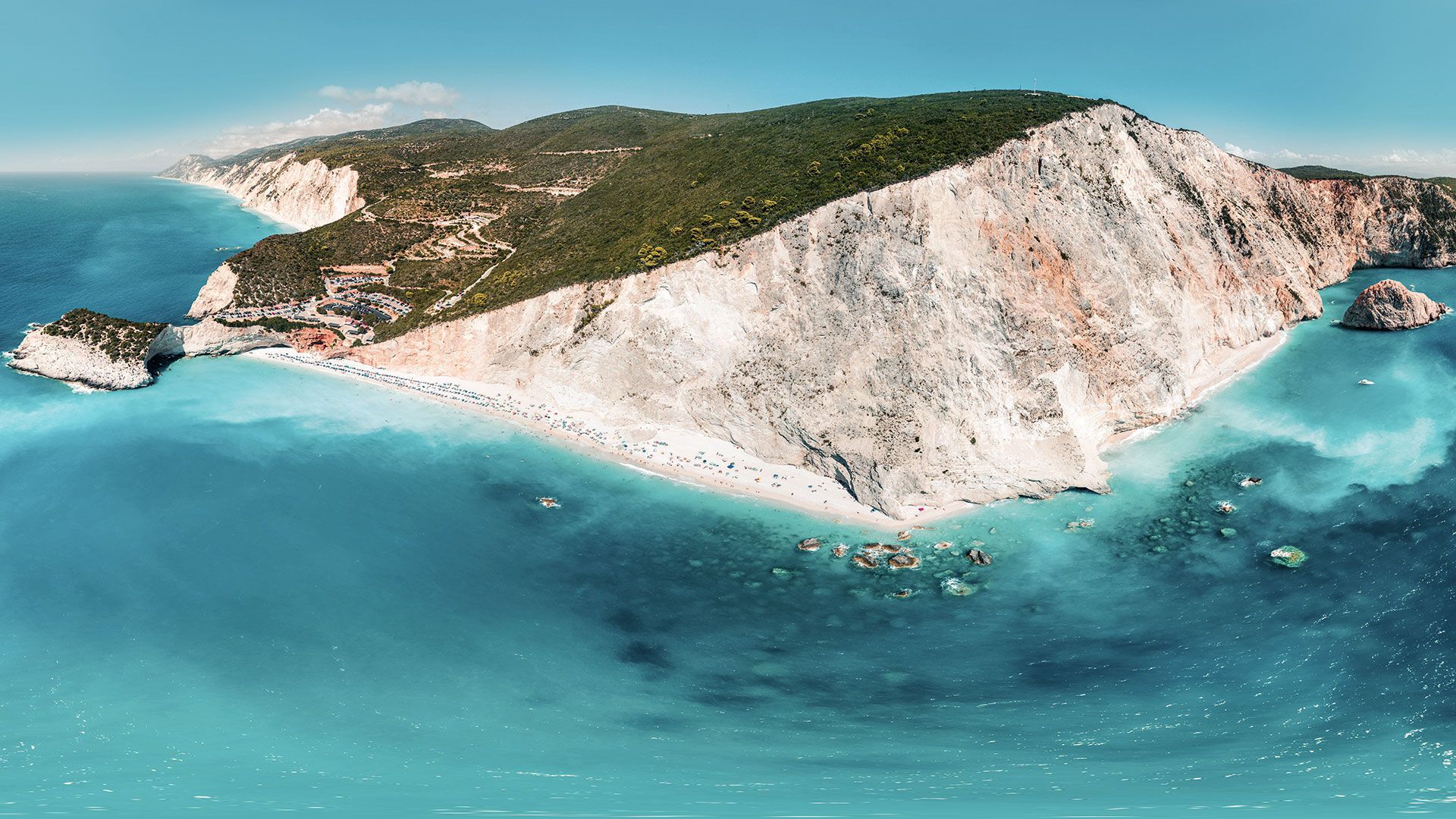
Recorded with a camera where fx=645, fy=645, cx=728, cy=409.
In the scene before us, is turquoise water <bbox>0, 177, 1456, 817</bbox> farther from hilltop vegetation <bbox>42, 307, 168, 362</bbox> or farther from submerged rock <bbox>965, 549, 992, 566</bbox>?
hilltop vegetation <bbox>42, 307, 168, 362</bbox>

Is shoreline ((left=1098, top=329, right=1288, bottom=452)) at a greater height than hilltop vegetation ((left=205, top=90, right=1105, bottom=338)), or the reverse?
hilltop vegetation ((left=205, top=90, right=1105, bottom=338))

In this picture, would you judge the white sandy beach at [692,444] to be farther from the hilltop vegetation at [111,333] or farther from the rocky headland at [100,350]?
the hilltop vegetation at [111,333]

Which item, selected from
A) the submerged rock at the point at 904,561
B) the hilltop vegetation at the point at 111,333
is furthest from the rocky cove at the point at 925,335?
the submerged rock at the point at 904,561

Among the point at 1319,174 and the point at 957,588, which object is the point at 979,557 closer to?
the point at 957,588

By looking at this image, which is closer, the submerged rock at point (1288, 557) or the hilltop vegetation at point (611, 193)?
the submerged rock at point (1288, 557)

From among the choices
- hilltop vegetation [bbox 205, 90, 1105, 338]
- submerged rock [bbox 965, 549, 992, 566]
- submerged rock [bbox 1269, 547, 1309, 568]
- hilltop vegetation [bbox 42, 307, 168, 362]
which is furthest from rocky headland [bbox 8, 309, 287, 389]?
submerged rock [bbox 1269, 547, 1309, 568]

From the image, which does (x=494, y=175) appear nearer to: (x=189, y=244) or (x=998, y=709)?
(x=189, y=244)
